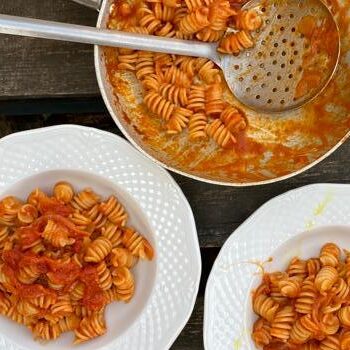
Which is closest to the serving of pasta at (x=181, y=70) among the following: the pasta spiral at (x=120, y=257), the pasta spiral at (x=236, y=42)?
the pasta spiral at (x=236, y=42)

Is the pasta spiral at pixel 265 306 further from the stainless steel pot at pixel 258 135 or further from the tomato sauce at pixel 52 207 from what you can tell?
the tomato sauce at pixel 52 207

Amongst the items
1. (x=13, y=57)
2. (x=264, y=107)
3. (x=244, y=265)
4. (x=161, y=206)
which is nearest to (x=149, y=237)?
(x=161, y=206)

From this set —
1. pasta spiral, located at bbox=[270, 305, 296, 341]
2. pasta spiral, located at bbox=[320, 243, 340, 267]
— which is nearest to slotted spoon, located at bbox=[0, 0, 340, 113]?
pasta spiral, located at bbox=[320, 243, 340, 267]

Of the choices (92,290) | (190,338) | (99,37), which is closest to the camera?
(99,37)

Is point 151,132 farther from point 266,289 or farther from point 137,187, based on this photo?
point 266,289

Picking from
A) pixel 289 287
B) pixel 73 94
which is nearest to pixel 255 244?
pixel 289 287

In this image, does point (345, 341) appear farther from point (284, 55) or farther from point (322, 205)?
point (284, 55)
